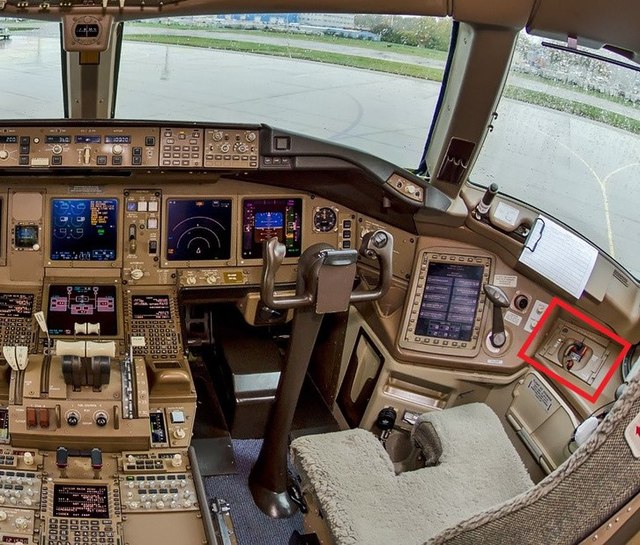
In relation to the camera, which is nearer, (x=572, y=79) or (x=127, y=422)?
(x=127, y=422)

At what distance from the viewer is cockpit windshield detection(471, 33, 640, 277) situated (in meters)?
2.99

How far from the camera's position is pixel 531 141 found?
10.9 ft

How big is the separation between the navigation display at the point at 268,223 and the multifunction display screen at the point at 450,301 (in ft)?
2.28

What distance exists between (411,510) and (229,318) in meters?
2.14

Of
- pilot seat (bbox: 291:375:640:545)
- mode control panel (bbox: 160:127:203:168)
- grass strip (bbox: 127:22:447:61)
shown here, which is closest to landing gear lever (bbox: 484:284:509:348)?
pilot seat (bbox: 291:375:640:545)

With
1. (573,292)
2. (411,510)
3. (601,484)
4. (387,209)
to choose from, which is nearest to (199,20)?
(387,209)

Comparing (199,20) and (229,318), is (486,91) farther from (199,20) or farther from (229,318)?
A: (229,318)

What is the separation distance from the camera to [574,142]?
3.18 meters

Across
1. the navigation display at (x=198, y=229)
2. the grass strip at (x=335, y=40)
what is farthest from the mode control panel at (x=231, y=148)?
→ the grass strip at (x=335, y=40)

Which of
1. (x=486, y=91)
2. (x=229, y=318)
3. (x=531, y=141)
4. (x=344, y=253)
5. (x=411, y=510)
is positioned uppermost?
(x=486, y=91)

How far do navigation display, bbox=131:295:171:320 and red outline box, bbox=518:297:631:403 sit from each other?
1655 millimetres

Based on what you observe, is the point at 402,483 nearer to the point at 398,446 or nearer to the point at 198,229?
the point at 398,446

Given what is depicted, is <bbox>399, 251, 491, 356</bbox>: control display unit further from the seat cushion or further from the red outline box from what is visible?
the seat cushion

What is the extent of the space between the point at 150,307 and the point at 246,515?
41.1 inches
